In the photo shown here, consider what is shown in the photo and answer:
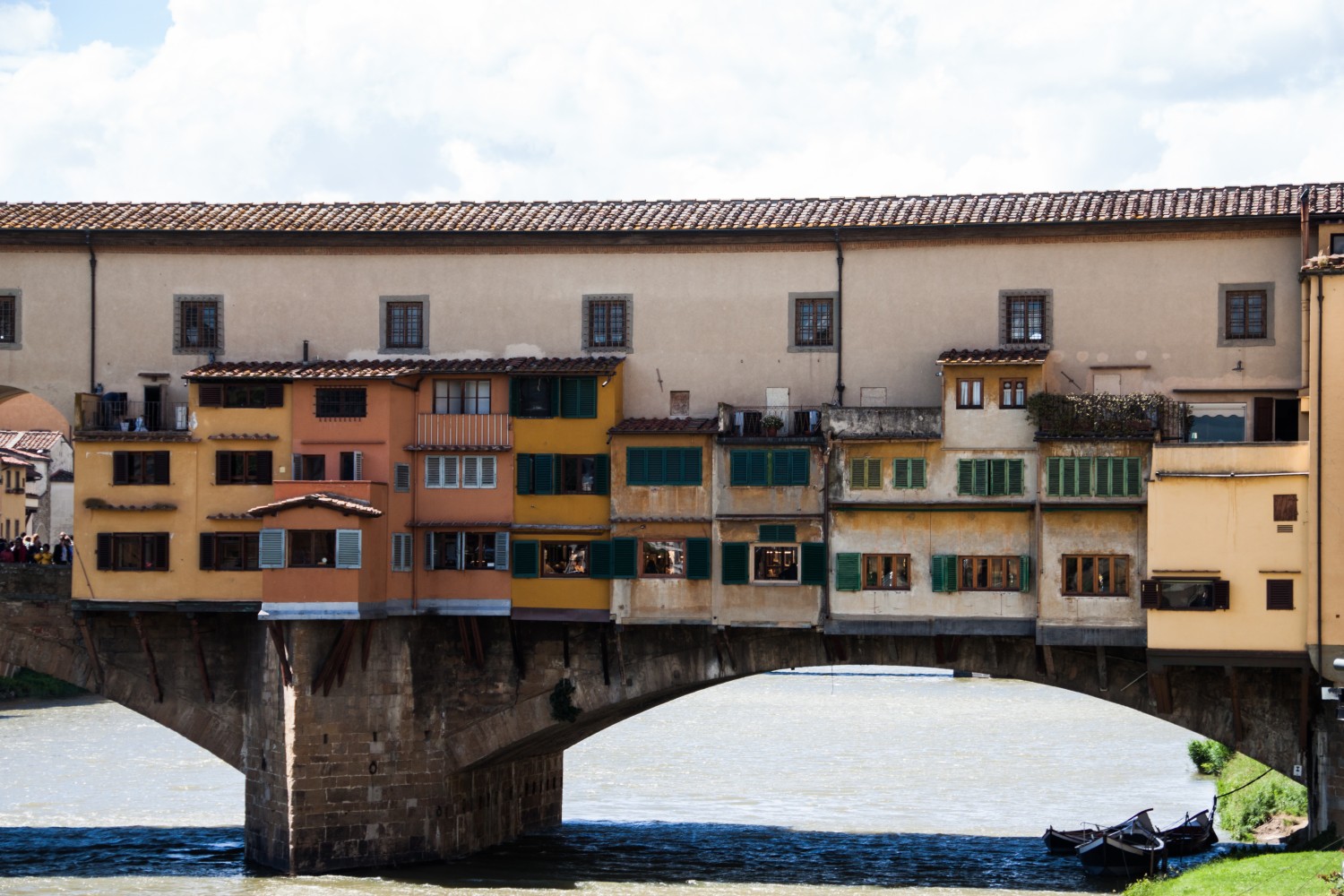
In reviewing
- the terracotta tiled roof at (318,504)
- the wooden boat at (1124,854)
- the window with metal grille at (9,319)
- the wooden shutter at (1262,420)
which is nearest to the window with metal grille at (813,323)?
the wooden shutter at (1262,420)

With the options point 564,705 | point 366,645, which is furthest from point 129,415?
point 564,705

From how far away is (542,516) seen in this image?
106 ft

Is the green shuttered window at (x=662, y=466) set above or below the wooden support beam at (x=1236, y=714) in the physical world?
above

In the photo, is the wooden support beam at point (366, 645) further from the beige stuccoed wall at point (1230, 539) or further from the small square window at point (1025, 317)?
the beige stuccoed wall at point (1230, 539)

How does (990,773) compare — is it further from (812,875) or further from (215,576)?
(215,576)

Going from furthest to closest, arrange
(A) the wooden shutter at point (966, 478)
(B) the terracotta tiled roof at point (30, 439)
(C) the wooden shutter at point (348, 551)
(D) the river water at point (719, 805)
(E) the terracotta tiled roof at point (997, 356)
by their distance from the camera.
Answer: (B) the terracotta tiled roof at point (30, 439) < (D) the river water at point (719, 805) < (C) the wooden shutter at point (348, 551) < (A) the wooden shutter at point (966, 478) < (E) the terracotta tiled roof at point (997, 356)

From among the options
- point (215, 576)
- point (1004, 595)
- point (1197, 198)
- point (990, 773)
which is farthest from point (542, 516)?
point (990, 773)

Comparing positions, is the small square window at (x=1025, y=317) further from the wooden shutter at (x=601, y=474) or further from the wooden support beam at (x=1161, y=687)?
the wooden shutter at (x=601, y=474)

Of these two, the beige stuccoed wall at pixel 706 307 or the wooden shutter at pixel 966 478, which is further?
the beige stuccoed wall at pixel 706 307

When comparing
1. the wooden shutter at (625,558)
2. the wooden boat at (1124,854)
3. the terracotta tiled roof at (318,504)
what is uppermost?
the terracotta tiled roof at (318,504)

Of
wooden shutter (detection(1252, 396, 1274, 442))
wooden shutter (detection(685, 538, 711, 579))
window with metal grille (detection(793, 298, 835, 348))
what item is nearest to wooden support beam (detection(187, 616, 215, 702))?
wooden shutter (detection(685, 538, 711, 579))

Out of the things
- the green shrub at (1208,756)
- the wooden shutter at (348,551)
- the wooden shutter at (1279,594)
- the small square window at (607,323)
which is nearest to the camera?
the wooden shutter at (1279,594)

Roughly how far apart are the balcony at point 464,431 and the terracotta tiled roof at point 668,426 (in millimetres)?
1920

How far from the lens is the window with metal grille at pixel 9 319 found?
34.4 meters
